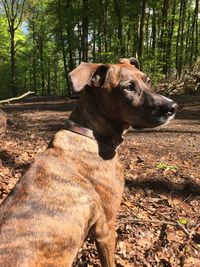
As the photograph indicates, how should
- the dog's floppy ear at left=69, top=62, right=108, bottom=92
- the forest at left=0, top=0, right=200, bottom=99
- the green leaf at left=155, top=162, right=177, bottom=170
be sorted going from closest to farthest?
the dog's floppy ear at left=69, top=62, right=108, bottom=92
the green leaf at left=155, top=162, right=177, bottom=170
the forest at left=0, top=0, right=200, bottom=99

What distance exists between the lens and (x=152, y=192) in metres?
5.81

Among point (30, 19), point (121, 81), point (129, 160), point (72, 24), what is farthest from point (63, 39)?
point (121, 81)

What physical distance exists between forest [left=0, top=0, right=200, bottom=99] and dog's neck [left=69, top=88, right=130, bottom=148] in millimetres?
12306

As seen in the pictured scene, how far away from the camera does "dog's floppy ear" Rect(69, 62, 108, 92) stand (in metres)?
3.45

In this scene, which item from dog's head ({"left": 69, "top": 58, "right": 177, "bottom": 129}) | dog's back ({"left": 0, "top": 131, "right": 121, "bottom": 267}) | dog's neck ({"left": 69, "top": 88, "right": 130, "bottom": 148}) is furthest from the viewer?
dog's neck ({"left": 69, "top": 88, "right": 130, "bottom": 148})

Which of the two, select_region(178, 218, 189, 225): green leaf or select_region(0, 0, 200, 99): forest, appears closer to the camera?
select_region(178, 218, 189, 225): green leaf

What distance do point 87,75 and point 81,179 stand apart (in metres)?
0.96

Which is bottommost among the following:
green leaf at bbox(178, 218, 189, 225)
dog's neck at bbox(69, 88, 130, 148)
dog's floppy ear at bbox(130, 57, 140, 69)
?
green leaf at bbox(178, 218, 189, 225)

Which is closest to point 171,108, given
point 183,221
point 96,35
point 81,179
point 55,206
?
point 81,179

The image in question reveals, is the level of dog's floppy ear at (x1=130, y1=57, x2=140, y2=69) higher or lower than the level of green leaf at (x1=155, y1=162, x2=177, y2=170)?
higher

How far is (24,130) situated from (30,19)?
33.1 meters

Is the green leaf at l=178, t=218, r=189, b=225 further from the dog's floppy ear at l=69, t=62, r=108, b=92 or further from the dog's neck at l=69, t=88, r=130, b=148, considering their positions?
the dog's floppy ear at l=69, t=62, r=108, b=92

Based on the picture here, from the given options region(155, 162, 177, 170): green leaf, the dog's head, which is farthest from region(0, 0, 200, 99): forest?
the dog's head

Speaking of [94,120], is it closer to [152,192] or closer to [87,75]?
[87,75]
